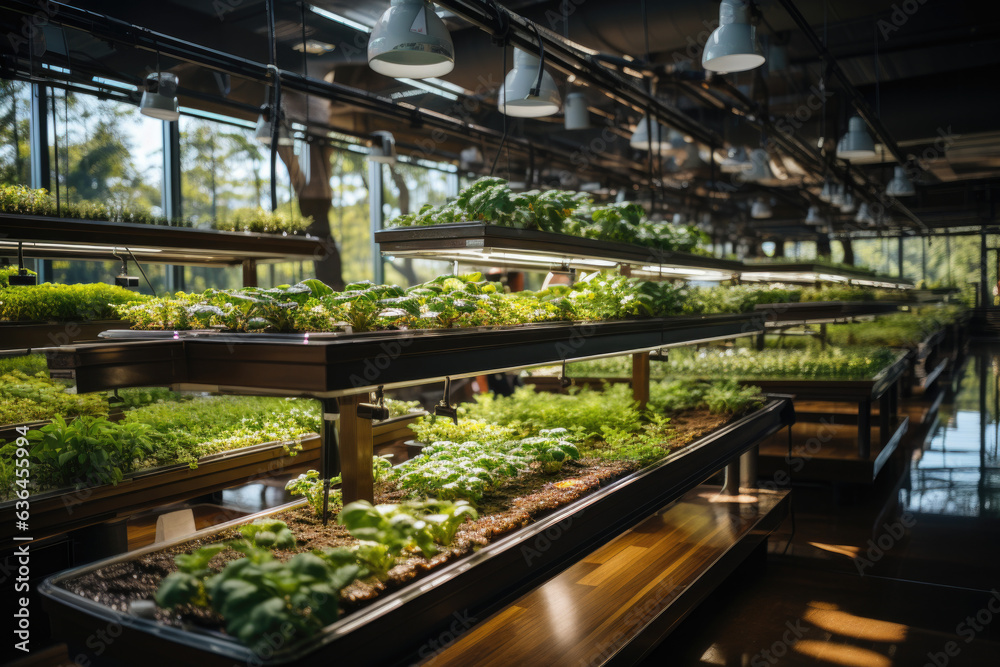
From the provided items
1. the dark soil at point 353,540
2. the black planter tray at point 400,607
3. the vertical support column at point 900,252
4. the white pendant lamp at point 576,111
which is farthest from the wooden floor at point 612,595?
the vertical support column at point 900,252

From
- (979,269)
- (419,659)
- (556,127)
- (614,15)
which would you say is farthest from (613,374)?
(979,269)

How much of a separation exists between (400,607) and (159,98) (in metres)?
4.26

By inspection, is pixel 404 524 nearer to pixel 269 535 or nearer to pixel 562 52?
pixel 269 535

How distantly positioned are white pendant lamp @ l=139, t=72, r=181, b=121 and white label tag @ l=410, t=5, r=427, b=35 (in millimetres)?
2743

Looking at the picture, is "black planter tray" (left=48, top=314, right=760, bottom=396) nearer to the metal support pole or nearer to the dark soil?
the dark soil

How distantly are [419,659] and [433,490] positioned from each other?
2.90 ft

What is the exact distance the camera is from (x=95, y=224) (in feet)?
12.9

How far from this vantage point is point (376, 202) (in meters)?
10.3

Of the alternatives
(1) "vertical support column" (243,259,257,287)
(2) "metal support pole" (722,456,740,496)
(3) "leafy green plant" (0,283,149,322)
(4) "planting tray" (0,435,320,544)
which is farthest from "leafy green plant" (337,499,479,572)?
(1) "vertical support column" (243,259,257,287)

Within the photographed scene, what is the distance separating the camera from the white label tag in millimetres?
2699

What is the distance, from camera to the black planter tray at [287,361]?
197cm

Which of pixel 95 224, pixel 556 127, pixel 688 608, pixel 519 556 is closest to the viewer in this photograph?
pixel 519 556

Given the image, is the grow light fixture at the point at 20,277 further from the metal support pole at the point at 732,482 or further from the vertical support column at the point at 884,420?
the vertical support column at the point at 884,420

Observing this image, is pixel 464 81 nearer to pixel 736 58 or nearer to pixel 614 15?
pixel 614 15
